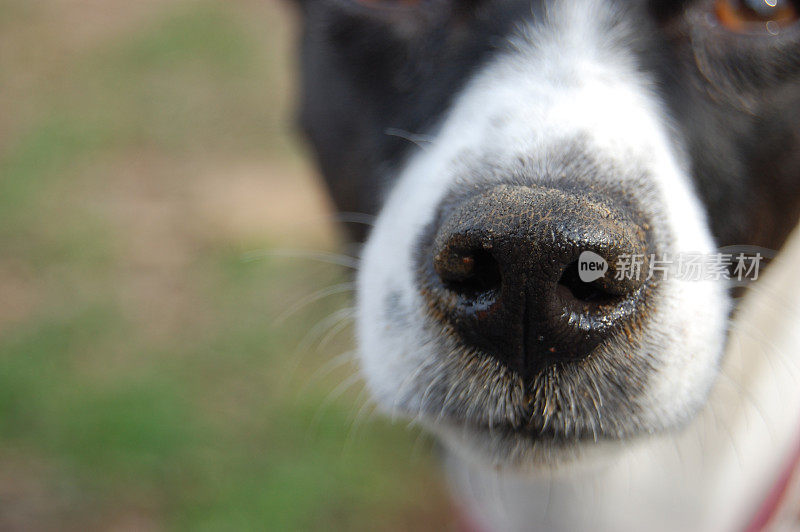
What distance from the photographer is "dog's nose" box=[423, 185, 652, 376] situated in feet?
3.74

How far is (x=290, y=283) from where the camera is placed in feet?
12.9

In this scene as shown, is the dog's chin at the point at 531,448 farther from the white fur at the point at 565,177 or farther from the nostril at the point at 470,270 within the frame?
the nostril at the point at 470,270

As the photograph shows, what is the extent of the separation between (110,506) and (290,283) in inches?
54.7

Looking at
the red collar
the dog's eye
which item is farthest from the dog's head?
the red collar

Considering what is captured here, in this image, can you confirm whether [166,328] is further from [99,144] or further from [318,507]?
[99,144]

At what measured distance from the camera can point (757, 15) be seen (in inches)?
59.9

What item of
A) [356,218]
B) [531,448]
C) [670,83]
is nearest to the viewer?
[531,448]

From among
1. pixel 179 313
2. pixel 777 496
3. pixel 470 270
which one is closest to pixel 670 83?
pixel 470 270

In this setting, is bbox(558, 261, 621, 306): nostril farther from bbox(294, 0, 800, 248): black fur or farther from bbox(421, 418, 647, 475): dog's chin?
bbox(294, 0, 800, 248): black fur

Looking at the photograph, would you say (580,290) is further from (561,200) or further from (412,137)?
(412,137)

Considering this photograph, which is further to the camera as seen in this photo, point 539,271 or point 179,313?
point 179,313

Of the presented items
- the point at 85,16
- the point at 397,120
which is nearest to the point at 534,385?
the point at 397,120

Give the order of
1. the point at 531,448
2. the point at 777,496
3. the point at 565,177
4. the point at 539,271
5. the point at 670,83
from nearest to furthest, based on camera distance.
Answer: the point at 539,271, the point at 565,177, the point at 531,448, the point at 670,83, the point at 777,496

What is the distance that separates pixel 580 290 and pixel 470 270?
0.18 meters
